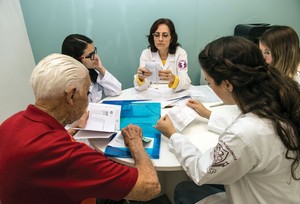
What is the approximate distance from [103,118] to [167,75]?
2.66ft

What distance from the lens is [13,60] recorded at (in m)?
1.95

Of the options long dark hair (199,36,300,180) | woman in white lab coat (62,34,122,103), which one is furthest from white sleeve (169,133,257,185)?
woman in white lab coat (62,34,122,103)

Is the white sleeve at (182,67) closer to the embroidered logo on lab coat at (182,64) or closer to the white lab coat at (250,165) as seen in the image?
the embroidered logo on lab coat at (182,64)

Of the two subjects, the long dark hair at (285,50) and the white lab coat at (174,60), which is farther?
the white lab coat at (174,60)

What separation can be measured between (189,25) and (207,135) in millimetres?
1850

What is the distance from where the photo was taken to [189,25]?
2.75 metres

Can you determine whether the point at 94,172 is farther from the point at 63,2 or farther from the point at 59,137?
the point at 63,2

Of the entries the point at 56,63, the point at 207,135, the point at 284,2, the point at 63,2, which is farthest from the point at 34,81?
the point at 284,2

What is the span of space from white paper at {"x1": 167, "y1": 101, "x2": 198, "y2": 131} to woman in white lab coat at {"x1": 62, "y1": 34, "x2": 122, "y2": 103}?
706 millimetres

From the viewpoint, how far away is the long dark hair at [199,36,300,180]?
0.84 meters

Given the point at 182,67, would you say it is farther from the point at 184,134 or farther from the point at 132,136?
the point at 132,136

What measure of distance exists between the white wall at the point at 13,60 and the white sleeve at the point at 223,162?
1.57 meters

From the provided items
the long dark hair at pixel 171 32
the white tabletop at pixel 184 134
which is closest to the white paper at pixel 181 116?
the white tabletop at pixel 184 134

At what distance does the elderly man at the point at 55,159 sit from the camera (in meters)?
0.72
